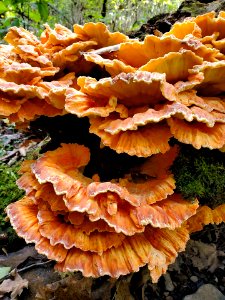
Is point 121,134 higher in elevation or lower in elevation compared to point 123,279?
higher

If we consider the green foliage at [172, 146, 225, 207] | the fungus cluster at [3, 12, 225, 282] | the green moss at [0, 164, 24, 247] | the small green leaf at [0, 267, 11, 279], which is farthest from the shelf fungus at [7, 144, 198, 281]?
the green moss at [0, 164, 24, 247]

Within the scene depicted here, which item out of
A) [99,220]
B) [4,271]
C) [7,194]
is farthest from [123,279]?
[7,194]

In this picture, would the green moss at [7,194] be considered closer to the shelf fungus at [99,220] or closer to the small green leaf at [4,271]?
the small green leaf at [4,271]

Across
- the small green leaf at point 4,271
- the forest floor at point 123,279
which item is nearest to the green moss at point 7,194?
the forest floor at point 123,279

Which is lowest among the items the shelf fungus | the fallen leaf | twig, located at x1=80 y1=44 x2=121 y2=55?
the fallen leaf

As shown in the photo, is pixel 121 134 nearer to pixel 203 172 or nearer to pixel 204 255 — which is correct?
pixel 203 172

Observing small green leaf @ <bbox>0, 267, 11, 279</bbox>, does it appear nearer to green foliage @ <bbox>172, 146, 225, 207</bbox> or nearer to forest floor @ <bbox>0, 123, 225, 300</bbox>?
forest floor @ <bbox>0, 123, 225, 300</bbox>

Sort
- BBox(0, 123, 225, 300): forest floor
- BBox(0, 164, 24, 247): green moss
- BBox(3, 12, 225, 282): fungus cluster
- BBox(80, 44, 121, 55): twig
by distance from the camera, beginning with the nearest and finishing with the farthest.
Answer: BBox(3, 12, 225, 282): fungus cluster < BBox(80, 44, 121, 55): twig < BBox(0, 123, 225, 300): forest floor < BBox(0, 164, 24, 247): green moss
